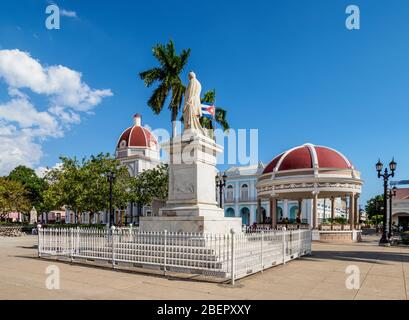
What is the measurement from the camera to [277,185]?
1240 inches

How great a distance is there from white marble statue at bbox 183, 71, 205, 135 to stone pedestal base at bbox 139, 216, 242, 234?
3.83 m

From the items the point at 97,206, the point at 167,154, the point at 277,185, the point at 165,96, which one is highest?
the point at 165,96

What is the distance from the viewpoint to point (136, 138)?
63.5m

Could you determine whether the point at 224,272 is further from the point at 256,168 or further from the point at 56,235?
the point at 256,168

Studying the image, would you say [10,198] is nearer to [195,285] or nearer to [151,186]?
[151,186]

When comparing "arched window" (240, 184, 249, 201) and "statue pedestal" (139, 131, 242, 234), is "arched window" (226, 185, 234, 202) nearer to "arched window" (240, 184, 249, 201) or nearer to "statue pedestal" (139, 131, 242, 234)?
"arched window" (240, 184, 249, 201)

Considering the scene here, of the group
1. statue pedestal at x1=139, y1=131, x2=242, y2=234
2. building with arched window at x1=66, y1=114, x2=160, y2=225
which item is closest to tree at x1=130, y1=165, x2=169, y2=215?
building with arched window at x1=66, y1=114, x2=160, y2=225

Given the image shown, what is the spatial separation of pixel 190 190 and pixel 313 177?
19.7 metres

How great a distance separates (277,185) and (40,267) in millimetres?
23613

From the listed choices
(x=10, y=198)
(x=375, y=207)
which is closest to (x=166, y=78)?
(x=10, y=198)

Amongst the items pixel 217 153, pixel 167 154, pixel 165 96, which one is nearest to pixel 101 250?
pixel 167 154

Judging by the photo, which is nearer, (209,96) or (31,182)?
(209,96)

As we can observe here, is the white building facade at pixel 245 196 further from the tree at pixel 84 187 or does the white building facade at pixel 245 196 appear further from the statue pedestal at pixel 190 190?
the statue pedestal at pixel 190 190

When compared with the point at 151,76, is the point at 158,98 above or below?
below
